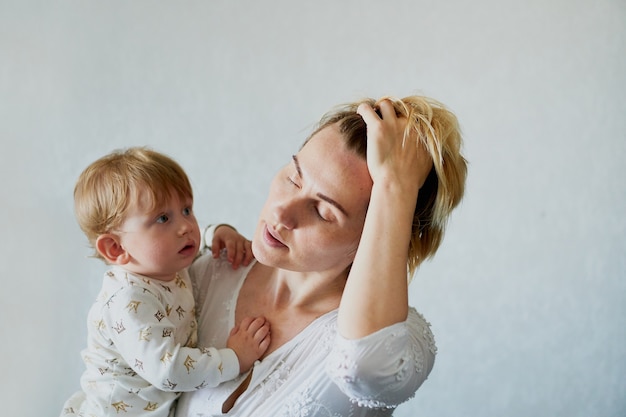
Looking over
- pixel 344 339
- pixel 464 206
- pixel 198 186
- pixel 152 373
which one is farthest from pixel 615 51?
pixel 152 373

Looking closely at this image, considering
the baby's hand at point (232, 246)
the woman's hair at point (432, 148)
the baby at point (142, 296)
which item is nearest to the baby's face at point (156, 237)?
the baby at point (142, 296)

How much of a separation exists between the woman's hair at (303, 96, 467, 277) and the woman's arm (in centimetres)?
4

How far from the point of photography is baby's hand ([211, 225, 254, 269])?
1804 millimetres

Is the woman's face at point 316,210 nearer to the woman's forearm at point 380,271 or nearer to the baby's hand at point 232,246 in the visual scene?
the woman's forearm at point 380,271

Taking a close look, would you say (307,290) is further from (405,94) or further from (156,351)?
(405,94)

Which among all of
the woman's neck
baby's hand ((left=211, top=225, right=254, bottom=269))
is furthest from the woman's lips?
baby's hand ((left=211, top=225, right=254, bottom=269))

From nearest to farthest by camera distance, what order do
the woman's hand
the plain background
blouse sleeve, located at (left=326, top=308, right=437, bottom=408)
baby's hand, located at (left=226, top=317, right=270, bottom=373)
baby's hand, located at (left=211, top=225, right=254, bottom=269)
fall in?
blouse sleeve, located at (left=326, top=308, right=437, bottom=408) < the woman's hand < baby's hand, located at (left=226, top=317, right=270, bottom=373) < baby's hand, located at (left=211, top=225, right=254, bottom=269) < the plain background

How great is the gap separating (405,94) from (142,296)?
1436 millimetres

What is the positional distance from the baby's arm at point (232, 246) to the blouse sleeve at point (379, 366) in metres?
0.48

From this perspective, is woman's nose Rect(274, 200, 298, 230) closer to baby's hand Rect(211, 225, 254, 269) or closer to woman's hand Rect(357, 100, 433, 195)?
woman's hand Rect(357, 100, 433, 195)

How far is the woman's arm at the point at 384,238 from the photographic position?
53.9 inches

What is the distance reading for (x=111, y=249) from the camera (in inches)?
65.0

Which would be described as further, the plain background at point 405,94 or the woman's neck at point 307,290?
→ the plain background at point 405,94

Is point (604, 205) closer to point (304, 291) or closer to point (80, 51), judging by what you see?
point (304, 291)
